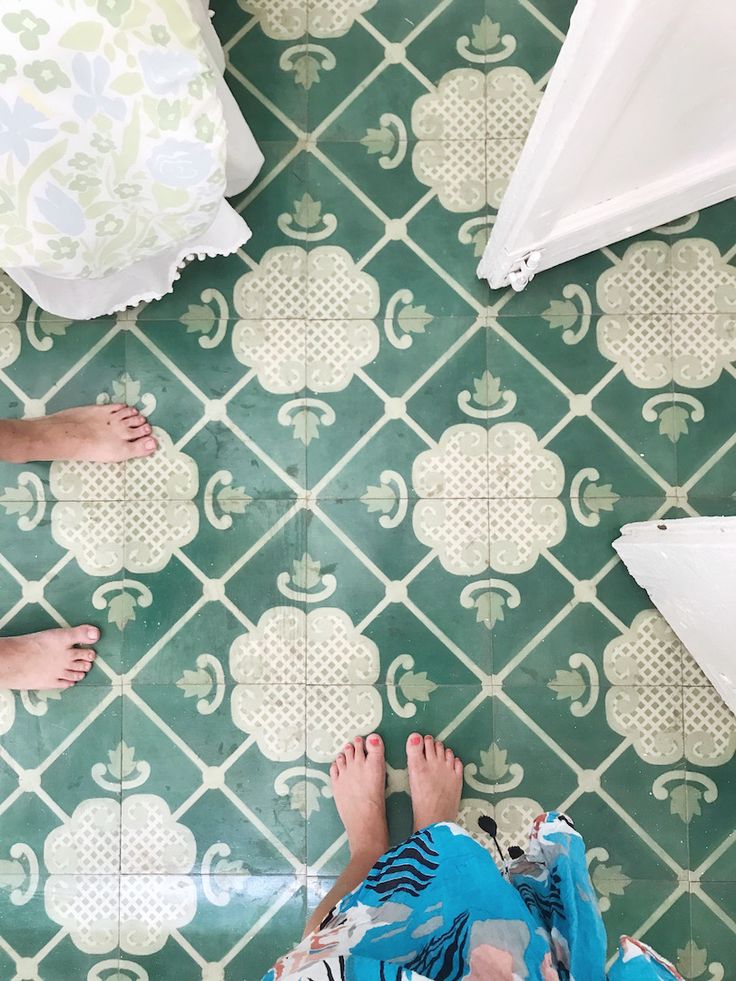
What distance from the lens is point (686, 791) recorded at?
119cm

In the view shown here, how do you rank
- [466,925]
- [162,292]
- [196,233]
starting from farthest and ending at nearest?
[162,292], [196,233], [466,925]

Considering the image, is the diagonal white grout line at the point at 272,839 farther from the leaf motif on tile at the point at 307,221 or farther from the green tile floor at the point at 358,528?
the leaf motif on tile at the point at 307,221

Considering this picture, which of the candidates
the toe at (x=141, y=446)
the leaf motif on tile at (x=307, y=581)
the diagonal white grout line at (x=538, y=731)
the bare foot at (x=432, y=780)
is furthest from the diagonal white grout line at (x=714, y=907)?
the toe at (x=141, y=446)

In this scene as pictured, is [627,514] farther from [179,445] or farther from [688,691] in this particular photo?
[179,445]

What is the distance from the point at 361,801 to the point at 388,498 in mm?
454

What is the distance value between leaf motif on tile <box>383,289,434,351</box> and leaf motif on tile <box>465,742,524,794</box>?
646mm

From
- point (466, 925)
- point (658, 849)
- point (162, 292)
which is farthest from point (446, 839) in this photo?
point (162, 292)

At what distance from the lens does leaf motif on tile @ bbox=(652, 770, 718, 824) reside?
119 centimetres

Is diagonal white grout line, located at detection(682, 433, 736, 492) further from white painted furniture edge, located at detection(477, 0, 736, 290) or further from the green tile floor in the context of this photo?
white painted furniture edge, located at detection(477, 0, 736, 290)

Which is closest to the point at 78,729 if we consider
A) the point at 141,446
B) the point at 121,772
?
the point at 121,772

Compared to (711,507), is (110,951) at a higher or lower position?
lower

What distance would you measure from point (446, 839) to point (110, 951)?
0.68m

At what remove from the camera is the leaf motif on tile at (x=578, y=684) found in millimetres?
1195

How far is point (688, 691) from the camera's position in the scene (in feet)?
3.91
